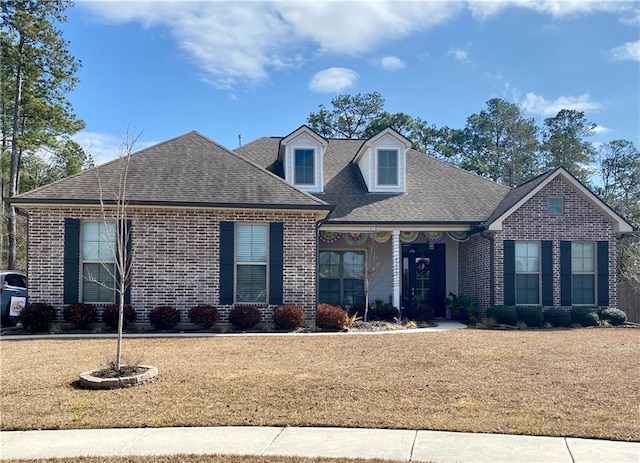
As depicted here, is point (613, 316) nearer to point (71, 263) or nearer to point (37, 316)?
point (71, 263)

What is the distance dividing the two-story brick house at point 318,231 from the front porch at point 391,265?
0.05 meters

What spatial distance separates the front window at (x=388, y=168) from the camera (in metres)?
18.1

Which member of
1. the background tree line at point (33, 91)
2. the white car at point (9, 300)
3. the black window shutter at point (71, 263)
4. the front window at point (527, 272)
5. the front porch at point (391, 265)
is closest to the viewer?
the black window shutter at point (71, 263)

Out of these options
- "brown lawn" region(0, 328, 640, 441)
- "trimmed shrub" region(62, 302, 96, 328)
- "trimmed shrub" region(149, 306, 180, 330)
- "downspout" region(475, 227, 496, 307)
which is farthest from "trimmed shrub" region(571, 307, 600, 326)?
"trimmed shrub" region(62, 302, 96, 328)

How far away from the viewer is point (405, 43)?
1393cm

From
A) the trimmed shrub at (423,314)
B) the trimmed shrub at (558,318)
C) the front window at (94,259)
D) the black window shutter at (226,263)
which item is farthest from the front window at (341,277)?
the front window at (94,259)

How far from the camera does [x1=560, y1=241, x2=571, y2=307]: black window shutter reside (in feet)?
52.9

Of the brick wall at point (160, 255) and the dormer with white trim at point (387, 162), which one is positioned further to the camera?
the dormer with white trim at point (387, 162)

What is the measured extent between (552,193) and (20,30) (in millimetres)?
23160

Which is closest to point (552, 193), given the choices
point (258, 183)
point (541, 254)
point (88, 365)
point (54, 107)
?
point (541, 254)

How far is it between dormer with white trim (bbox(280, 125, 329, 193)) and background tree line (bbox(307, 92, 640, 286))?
16333 mm

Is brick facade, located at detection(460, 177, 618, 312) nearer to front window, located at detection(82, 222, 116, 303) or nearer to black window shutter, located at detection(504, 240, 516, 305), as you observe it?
black window shutter, located at detection(504, 240, 516, 305)

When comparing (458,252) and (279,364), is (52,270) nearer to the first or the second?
(279,364)

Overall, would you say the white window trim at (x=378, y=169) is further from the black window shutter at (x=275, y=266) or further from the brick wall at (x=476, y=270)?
the black window shutter at (x=275, y=266)
